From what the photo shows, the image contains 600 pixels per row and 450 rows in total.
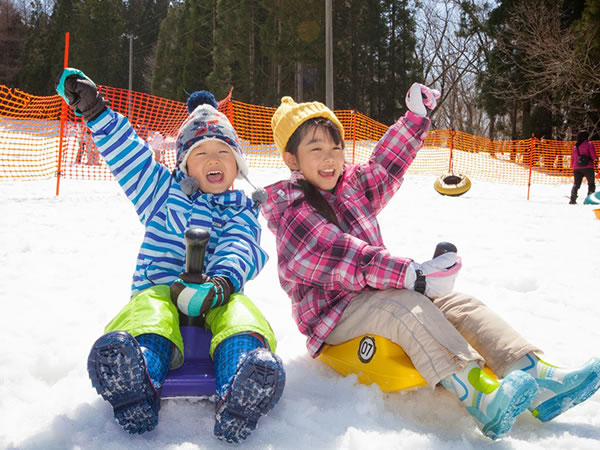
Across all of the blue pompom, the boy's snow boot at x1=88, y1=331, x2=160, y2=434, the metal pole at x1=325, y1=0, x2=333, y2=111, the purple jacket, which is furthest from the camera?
the metal pole at x1=325, y1=0, x2=333, y2=111

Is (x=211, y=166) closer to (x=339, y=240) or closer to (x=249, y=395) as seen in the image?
(x=339, y=240)

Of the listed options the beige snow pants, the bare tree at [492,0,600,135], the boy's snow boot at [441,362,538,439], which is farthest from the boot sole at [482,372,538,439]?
the bare tree at [492,0,600,135]

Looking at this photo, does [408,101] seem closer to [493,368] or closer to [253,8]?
[493,368]

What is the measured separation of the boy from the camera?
1473mm

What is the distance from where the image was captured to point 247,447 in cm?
153

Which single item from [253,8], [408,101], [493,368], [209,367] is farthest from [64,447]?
[253,8]

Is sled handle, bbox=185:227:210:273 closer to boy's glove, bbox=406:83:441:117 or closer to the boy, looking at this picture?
the boy

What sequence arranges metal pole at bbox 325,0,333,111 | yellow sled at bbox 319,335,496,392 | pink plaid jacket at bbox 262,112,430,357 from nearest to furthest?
yellow sled at bbox 319,335,496,392, pink plaid jacket at bbox 262,112,430,357, metal pole at bbox 325,0,333,111

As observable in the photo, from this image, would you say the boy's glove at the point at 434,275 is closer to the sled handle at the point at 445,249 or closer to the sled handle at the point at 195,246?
the sled handle at the point at 445,249

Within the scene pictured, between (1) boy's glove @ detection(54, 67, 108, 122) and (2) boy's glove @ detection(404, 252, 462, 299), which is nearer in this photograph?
(2) boy's glove @ detection(404, 252, 462, 299)

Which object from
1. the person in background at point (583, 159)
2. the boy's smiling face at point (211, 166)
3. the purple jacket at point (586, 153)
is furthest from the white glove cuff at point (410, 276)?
the purple jacket at point (586, 153)

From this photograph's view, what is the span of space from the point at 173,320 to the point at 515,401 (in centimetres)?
110

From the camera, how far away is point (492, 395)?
163 cm

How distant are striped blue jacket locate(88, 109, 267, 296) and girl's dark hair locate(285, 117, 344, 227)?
11.1 inches
